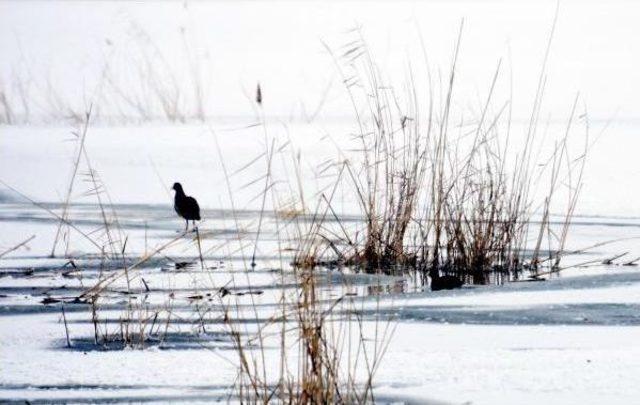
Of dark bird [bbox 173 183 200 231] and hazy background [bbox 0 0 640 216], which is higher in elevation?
hazy background [bbox 0 0 640 216]

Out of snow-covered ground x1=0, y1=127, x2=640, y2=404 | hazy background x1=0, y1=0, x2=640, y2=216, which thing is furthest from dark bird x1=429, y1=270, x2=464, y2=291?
hazy background x1=0, y1=0, x2=640, y2=216

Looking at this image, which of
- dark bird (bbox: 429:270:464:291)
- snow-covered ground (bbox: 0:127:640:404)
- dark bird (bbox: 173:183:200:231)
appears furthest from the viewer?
dark bird (bbox: 173:183:200:231)

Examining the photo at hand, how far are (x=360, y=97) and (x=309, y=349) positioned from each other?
12.0 metres

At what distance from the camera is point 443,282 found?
3.53 meters

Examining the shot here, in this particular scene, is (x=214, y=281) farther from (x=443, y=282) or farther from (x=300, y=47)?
(x=300, y=47)

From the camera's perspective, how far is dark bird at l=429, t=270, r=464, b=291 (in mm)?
3447

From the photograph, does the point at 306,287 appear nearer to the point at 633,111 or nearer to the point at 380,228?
the point at 380,228

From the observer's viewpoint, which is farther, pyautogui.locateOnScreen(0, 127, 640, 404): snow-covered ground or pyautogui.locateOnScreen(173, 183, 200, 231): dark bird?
pyautogui.locateOnScreen(173, 183, 200, 231): dark bird

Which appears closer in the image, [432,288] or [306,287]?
[306,287]

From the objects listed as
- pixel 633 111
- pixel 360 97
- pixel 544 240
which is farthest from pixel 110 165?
pixel 633 111

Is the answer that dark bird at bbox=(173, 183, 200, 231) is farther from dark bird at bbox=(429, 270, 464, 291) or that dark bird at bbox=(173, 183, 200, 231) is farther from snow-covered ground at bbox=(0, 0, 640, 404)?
dark bird at bbox=(429, 270, 464, 291)

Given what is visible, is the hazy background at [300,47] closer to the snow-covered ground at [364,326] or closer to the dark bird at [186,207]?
the dark bird at [186,207]

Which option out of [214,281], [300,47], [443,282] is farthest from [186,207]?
[300,47]

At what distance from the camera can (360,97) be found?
1374 centimetres
